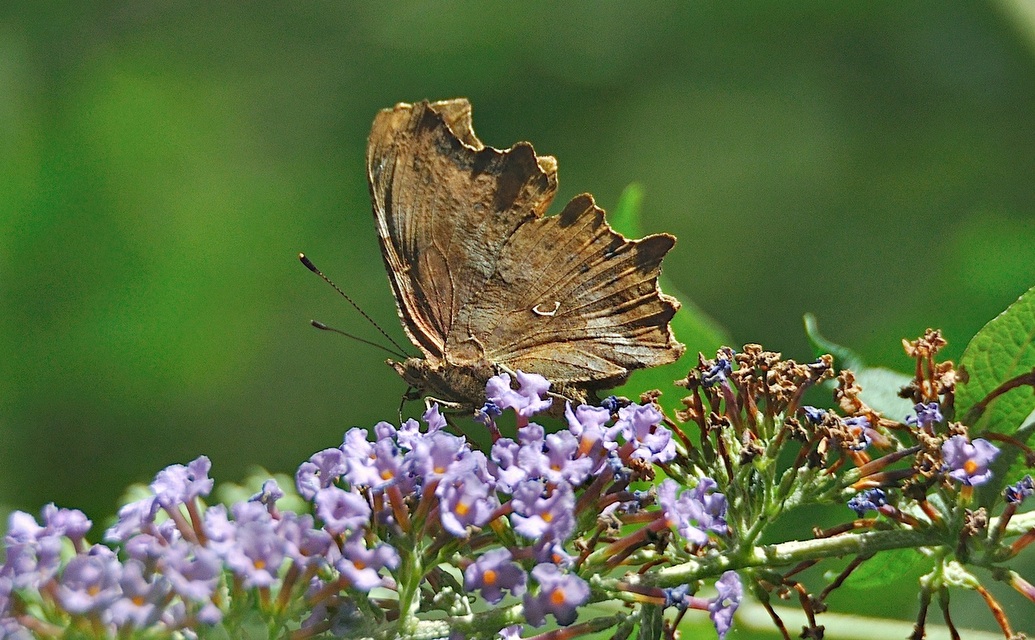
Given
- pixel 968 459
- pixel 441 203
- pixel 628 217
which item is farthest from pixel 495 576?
pixel 628 217

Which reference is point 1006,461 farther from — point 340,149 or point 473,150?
point 340,149

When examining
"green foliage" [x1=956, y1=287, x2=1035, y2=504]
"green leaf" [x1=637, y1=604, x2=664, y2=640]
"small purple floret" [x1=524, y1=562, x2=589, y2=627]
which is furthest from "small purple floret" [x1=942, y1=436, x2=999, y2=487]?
"small purple floret" [x1=524, y1=562, x2=589, y2=627]

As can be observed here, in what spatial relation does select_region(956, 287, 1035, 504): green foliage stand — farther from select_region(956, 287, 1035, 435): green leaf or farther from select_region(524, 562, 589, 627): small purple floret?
select_region(524, 562, 589, 627): small purple floret

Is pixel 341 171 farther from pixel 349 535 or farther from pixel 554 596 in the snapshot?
pixel 554 596

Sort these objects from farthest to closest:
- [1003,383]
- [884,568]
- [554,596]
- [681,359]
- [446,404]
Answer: [681,359]
[446,404]
[884,568]
[1003,383]
[554,596]

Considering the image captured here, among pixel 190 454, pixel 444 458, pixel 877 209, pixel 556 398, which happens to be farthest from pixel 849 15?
pixel 444 458

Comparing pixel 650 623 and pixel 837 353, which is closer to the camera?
pixel 650 623

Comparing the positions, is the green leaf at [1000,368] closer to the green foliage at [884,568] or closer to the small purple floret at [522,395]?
the green foliage at [884,568]
